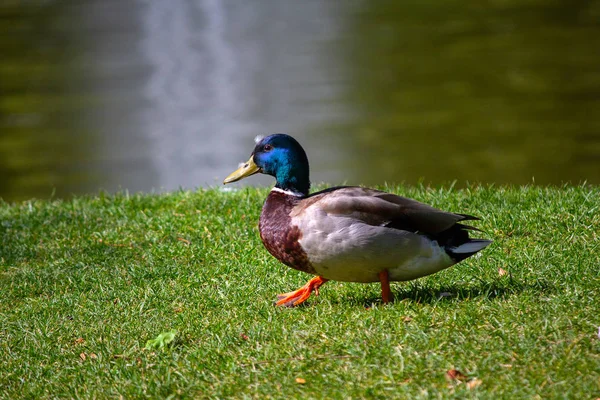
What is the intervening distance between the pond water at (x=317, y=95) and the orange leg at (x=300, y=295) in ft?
14.2

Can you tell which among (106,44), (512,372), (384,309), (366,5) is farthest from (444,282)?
(366,5)

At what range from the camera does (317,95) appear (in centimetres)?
1442

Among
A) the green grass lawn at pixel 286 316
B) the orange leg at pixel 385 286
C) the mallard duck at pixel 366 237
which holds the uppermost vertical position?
the mallard duck at pixel 366 237

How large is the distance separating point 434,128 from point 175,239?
6649mm

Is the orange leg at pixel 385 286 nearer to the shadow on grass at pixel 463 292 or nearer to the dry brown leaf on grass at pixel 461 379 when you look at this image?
the shadow on grass at pixel 463 292

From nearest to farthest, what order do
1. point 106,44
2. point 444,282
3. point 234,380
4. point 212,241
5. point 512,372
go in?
point 512,372 < point 234,380 < point 444,282 < point 212,241 < point 106,44

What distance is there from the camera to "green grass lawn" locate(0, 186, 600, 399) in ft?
11.8

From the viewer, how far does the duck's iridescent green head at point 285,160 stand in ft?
15.3

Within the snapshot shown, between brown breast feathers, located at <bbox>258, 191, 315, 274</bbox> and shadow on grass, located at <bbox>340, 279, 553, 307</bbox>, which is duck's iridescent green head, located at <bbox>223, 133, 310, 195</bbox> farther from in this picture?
shadow on grass, located at <bbox>340, 279, 553, 307</bbox>

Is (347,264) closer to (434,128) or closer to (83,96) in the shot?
(434,128)

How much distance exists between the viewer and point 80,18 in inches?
913

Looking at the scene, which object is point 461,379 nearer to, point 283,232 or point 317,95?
point 283,232

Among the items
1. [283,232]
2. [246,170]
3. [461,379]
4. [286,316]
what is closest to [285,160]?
[246,170]

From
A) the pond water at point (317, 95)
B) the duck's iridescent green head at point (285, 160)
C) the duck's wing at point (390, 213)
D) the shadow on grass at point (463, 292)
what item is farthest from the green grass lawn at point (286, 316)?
the pond water at point (317, 95)
